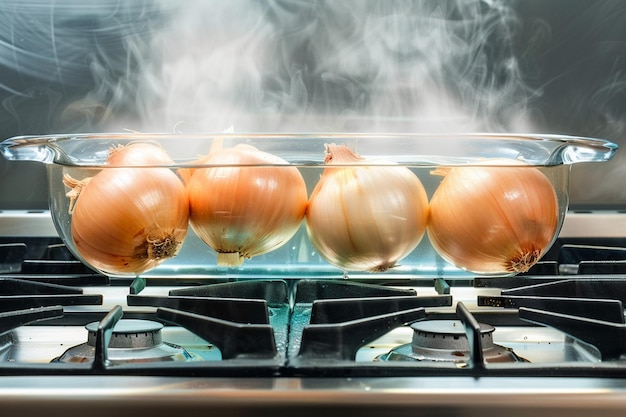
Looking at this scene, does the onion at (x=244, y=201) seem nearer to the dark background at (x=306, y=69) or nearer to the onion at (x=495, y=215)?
the onion at (x=495, y=215)

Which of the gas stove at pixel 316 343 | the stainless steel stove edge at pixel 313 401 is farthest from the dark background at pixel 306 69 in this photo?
the stainless steel stove edge at pixel 313 401

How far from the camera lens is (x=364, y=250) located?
0.61 metres

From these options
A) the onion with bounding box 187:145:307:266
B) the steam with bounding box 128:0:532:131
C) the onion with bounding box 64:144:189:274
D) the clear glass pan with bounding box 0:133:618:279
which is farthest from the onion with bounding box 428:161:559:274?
the steam with bounding box 128:0:532:131

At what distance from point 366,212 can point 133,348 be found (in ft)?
0.84

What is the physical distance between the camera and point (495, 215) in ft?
1.94

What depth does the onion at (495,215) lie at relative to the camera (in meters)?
0.59

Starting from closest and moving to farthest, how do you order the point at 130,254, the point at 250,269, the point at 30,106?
the point at 130,254 → the point at 250,269 → the point at 30,106

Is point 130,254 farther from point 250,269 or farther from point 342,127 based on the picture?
point 342,127

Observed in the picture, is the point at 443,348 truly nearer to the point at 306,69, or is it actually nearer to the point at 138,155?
the point at 138,155

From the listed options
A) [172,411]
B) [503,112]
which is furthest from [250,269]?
[503,112]

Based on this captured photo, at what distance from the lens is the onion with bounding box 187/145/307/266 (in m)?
0.59

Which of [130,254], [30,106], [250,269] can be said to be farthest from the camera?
[30,106]

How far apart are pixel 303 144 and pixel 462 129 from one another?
0.43m

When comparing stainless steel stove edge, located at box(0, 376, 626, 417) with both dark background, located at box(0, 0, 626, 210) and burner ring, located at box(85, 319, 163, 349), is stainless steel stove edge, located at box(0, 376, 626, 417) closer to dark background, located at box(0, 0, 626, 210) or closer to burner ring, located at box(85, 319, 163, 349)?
burner ring, located at box(85, 319, 163, 349)
